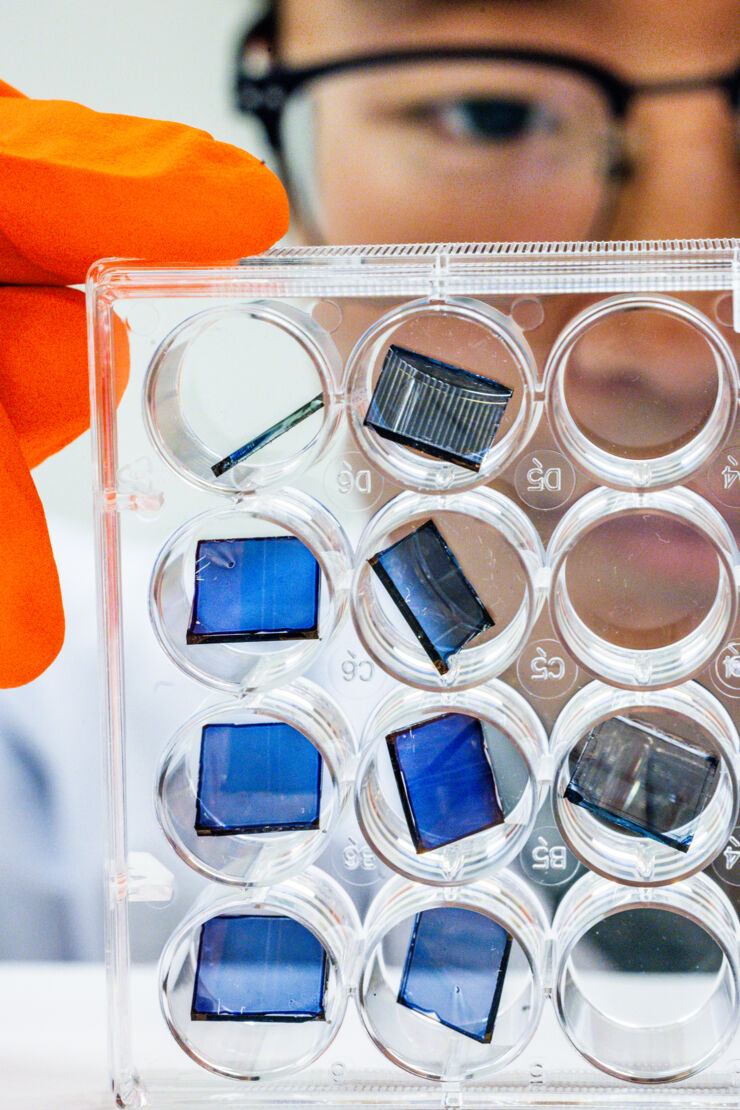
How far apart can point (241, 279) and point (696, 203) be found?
0.43 m

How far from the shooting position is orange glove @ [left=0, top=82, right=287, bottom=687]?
521 millimetres

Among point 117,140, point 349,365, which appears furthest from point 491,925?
point 117,140

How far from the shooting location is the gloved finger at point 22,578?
54 centimetres

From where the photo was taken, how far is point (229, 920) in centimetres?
54

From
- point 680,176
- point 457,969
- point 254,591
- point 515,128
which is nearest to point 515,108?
point 515,128

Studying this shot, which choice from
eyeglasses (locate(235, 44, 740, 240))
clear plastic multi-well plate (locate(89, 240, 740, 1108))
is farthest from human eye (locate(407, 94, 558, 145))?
clear plastic multi-well plate (locate(89, 240, 740, 1108))

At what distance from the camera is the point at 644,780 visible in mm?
508

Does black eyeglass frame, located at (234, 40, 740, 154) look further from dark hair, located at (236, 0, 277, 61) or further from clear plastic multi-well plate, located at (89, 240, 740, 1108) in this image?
clear plastic multi-well plate, located at (89, 240, 740, 1108)

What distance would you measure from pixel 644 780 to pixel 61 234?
457 mm

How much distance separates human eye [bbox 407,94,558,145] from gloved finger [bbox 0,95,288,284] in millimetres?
269

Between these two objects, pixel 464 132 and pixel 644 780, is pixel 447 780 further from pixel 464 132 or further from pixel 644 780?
pixel 464 132

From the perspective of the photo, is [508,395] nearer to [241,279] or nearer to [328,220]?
[241,279]

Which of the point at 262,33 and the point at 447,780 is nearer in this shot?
the point at 447,780

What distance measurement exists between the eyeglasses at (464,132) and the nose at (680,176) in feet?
0.04
